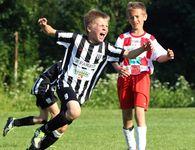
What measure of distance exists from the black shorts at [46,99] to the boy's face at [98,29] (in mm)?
1465

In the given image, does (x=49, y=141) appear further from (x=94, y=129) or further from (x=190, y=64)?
(x=190, y=64)

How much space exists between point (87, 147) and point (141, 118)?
1400 millimetres

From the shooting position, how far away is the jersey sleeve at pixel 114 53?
9664 millimetres

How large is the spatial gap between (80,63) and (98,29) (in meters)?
0.44

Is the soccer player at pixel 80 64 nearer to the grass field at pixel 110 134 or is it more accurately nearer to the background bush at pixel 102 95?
the grass field at pixel 110 134

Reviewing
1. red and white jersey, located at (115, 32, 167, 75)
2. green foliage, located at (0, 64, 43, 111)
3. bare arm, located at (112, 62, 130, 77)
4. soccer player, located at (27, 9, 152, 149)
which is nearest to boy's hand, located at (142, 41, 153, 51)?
soccer player, located at (27, 9, 152, 149)

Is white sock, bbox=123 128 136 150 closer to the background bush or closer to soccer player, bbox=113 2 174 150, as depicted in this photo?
soccer player, bbox=113 2 174 150

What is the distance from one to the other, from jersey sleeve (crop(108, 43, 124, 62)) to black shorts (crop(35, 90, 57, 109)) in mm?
1269

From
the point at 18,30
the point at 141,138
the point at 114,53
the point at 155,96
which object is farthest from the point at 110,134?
the point at 18,30

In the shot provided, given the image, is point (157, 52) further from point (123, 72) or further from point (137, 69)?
point (123, 72)

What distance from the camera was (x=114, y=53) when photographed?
381 inches

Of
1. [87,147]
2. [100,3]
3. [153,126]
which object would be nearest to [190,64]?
Result: [100,3]

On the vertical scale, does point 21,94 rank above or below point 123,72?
below

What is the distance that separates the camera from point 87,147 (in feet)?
36.7
